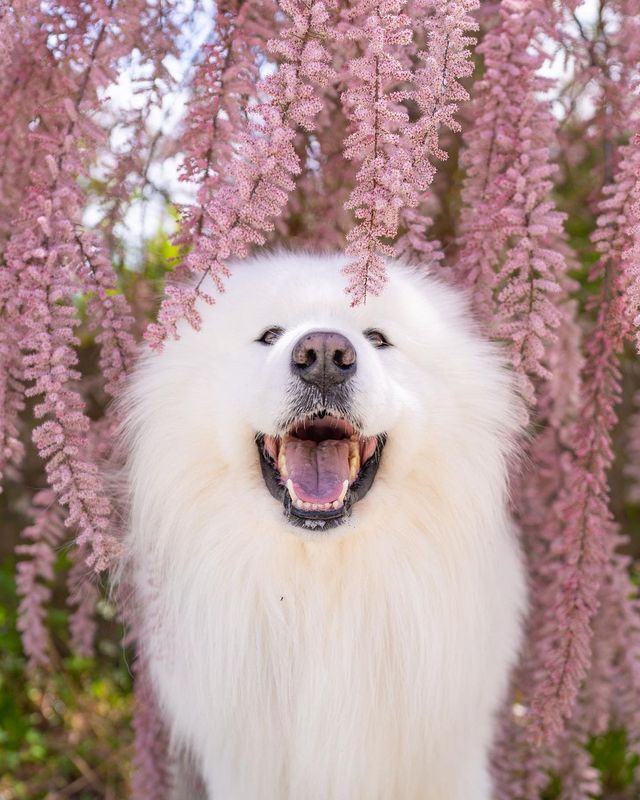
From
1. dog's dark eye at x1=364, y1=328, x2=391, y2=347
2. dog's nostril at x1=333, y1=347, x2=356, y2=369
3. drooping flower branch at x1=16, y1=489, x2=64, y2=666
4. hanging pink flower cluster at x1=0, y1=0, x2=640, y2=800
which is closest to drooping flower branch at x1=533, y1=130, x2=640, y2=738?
hanging pink flower cluster at x1=0, y1=0, x2=640, y2=800

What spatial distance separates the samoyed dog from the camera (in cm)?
184

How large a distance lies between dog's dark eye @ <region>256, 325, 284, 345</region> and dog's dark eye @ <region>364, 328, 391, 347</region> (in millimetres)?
188

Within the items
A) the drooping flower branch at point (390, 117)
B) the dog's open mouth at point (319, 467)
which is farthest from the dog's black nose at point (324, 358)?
the drooping flower branch at point (390, 117)

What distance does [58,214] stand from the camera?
1.66 metres

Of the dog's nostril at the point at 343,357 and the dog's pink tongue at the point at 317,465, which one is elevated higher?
the dog's nostril at the point at 343,357

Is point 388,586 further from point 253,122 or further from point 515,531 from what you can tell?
point 253,122

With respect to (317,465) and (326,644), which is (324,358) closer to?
(317,465)

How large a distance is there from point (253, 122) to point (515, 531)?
1268 mm

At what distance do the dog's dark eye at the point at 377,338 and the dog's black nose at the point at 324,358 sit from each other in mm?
229

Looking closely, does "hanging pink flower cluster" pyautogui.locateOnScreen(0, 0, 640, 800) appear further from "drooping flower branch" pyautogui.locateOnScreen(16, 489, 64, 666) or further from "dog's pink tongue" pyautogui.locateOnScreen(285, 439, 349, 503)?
"dog's pink tongue" pyautogui.locateOnScreen(285, 439, 349, 503)

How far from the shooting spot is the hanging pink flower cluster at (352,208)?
1.41 meters

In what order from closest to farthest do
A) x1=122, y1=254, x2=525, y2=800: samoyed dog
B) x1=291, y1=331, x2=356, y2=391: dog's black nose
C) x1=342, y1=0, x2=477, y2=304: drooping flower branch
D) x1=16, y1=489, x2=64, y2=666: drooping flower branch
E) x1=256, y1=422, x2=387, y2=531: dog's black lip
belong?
1. x1=342, y1=0, x2=477, y2=304: drooping flower branch
2. x1=291, y1=331, x2=356, y2=391: dog's black nose
3. x1=256, y1=422, x2=387, y2=531: dog's black lip
4. x1=122, y1=254, x2=525, y2=800: samoyed dog
5. x1=16, y1=489, x2=64, y2=666: drooping flower branch

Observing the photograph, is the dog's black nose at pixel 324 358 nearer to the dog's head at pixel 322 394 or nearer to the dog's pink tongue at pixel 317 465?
the dog's head at pixel 322 394

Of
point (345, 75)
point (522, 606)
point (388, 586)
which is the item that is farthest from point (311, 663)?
point (345, 75)
